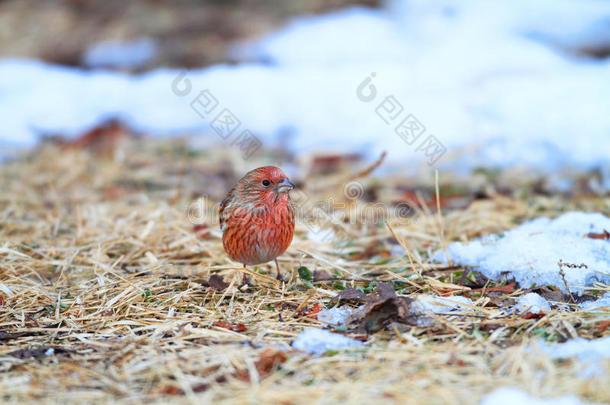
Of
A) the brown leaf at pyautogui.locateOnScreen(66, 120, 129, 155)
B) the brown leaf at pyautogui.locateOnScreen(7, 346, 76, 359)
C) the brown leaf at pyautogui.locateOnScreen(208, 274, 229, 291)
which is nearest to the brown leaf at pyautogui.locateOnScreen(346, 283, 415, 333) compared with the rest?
the brown leaf at pyautogui.locateOnScreen(208, 274, 229, 291)

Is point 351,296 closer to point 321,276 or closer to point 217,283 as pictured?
point 321,276

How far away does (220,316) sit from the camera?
3135 mm

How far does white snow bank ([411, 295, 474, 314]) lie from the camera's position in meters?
3.00

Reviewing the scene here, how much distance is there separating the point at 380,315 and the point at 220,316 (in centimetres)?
91

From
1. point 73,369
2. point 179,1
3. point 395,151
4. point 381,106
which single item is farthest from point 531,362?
point 179,1

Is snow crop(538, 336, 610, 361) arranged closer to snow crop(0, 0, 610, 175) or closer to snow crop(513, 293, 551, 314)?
snow crop(513, 293, 551, 314)

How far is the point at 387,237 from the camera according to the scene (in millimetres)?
4590

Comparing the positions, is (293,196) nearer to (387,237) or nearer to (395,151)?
(387,237)

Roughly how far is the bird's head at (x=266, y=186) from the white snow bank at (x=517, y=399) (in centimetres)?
203

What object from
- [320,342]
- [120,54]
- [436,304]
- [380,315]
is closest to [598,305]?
[436,304]

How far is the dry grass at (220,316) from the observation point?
91.1 inches

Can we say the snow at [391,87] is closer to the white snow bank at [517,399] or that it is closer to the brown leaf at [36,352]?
the white snow bank at [517,399]

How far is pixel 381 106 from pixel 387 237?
355 centimetres

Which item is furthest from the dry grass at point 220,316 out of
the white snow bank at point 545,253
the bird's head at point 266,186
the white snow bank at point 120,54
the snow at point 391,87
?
the white snow bank at point 120,54
